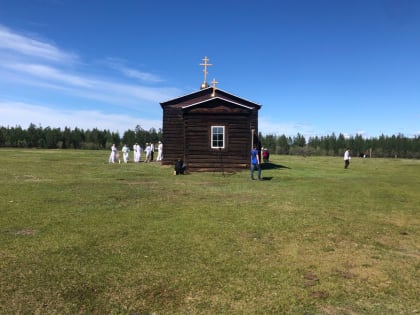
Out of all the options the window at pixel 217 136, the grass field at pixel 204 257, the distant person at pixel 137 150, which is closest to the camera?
the grass field at pixel 204 257

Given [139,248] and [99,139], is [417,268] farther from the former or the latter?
[99,139]

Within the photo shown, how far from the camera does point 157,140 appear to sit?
112438 mm

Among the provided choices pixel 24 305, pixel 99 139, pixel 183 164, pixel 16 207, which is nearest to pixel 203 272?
pixel 24 305

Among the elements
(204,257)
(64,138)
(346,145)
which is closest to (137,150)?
(204,257)

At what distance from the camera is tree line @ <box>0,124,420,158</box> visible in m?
101

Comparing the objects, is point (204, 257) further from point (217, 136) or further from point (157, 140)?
point (157, 140)

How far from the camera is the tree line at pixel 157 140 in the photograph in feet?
333

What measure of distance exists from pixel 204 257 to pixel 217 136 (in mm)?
A: 19008

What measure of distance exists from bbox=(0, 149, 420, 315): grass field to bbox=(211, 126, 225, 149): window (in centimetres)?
1298

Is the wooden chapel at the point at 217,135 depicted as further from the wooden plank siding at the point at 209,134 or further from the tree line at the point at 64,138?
the tree line at the point at 64,138

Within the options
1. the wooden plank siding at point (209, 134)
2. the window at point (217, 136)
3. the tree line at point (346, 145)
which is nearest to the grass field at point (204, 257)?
the wooden plank siding at point (209, 134)

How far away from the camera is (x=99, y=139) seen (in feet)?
357

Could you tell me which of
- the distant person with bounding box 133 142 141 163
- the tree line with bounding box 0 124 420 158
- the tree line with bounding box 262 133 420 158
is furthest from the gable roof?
the tree line with bounding box 262 133 420 158

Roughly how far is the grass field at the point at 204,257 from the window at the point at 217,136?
12981 millimetres
